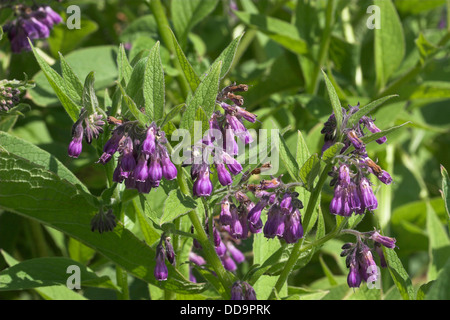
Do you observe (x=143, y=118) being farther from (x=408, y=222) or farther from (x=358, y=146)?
(x=408, y=222)

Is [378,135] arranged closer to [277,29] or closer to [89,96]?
[89,96]

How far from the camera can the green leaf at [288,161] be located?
1842 mm

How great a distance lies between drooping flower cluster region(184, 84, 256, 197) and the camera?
1732 mm

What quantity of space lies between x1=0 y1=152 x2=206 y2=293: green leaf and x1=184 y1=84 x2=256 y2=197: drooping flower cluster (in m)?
0.43

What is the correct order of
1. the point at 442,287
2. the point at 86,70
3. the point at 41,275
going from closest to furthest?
the point at 442,287 → the point at 41,275 → the point at 86,70

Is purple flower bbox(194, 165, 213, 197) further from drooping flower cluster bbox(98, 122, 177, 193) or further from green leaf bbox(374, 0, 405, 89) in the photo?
green leaf bbox(374, 0, 405, 89)

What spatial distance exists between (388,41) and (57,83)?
1927 millimetres

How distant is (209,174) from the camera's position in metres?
1.83

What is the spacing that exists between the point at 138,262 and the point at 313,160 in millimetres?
728

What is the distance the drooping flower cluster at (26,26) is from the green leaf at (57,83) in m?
0.82

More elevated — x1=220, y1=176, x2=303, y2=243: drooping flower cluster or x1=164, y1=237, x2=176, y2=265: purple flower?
x1=220, y1=176, x2=303, y2=243: drooping flower cluster

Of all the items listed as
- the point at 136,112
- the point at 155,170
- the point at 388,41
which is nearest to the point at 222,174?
the point at 155,170

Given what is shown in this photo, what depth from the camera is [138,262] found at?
2.12 metres

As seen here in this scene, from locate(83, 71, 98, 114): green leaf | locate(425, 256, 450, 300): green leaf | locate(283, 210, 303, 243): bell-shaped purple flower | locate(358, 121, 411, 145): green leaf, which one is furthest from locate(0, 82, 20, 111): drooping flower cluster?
locate(425, 256, 450, 300): green leaf
